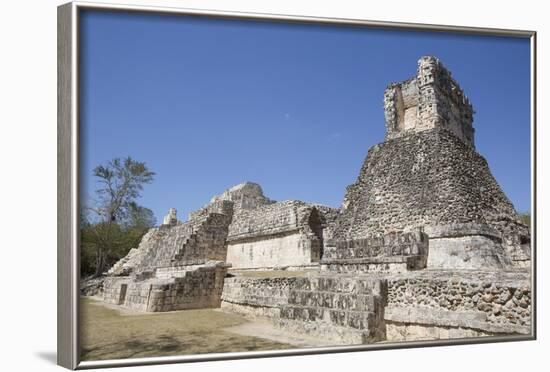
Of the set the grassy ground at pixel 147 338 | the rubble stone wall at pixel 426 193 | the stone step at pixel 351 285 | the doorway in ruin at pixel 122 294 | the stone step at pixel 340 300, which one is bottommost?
the doorway in ruin at pixel 122 294

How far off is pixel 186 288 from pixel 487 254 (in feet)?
20.5

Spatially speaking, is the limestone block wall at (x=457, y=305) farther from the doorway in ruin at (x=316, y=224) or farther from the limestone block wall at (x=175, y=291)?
the doorway in ruin at (x=316, y=224)

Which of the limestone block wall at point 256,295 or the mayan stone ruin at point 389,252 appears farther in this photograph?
the limestone block wall at point 256,295

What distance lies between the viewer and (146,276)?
14453 mm

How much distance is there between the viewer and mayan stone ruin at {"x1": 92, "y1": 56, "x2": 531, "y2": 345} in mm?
7551

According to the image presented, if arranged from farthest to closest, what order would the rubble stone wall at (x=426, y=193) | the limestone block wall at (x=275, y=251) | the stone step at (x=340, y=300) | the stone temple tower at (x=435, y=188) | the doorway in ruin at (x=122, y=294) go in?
the limestone block wall at (x=275, y=251) < the doorway in ruin at (x=122, y=294) < the rubble stone wall at (x=426, y=193) < the stone temple tower at (x=435, y=188) < the stone step at (x=340, y=300)

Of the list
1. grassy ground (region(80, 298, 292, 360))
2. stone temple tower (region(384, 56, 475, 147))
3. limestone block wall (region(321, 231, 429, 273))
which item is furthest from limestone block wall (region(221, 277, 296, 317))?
stone temple tower (region(384, 56, 475, 147))

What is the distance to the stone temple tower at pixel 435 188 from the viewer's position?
9.63m

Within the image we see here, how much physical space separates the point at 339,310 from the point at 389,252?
7.46ft

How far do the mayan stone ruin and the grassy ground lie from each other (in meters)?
1.11

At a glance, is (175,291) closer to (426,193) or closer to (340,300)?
(340,300)

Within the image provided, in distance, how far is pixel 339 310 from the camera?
7488 millimetres

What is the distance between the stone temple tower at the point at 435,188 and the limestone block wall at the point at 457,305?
1.53 metres

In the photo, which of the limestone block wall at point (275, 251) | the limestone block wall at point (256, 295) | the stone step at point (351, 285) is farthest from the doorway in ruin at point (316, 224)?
the stone step at point (351, 285)
